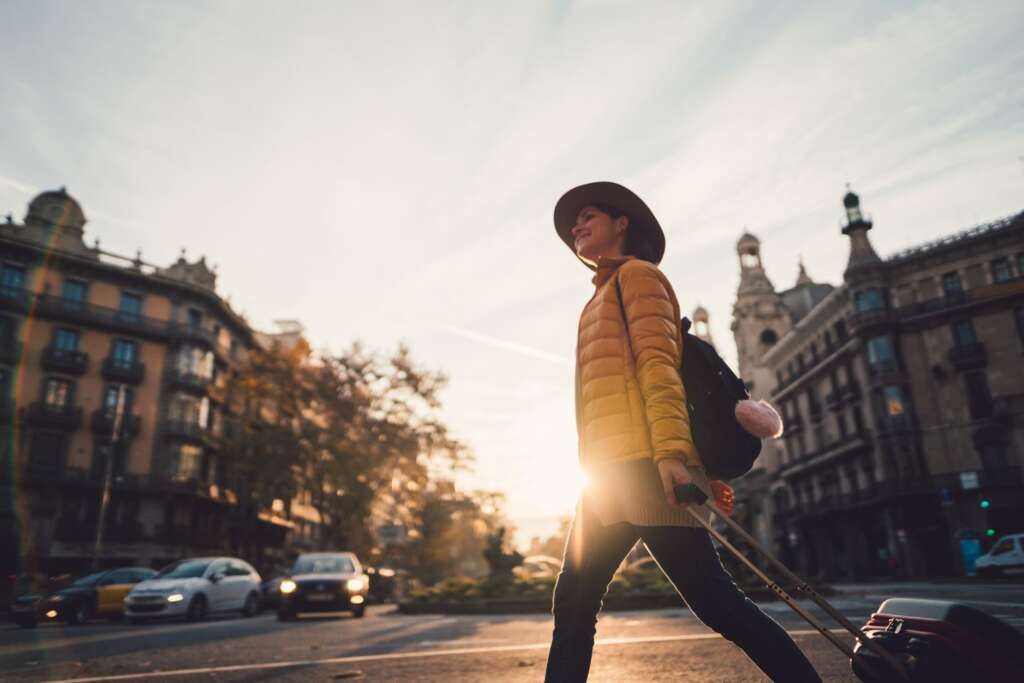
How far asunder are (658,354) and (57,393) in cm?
3880

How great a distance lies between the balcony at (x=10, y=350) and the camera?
32.9m

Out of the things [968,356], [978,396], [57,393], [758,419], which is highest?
→ [57,393]

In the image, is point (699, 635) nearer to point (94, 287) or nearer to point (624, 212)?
point (624, 212)

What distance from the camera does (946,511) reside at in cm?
3206

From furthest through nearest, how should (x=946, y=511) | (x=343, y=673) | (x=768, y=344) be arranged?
(x=768, y=344) < (x=946, y=511) < (x=343, y=673)

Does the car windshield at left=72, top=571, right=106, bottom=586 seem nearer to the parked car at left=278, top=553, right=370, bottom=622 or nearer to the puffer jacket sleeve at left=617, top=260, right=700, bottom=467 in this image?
the parked car at left=278, top=553, right=370, bottom=622

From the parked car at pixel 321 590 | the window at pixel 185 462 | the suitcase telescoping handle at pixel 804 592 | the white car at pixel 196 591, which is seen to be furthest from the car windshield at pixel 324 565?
the window at pixel 185 462

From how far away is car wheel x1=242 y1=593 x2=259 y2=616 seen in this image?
16359 millimetres

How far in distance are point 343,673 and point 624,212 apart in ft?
11.1

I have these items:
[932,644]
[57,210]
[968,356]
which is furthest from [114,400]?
[968,356]

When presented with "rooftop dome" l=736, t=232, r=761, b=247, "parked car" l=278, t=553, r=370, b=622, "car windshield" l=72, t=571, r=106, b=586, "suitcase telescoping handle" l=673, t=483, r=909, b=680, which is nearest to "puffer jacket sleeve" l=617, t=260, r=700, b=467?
"suitcase telescoping handle" l=673, t=483, r=909, b=680

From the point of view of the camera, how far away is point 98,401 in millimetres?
35438

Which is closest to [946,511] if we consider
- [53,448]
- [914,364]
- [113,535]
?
[914,364]

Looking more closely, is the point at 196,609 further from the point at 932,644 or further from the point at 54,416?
the point at 54,416
